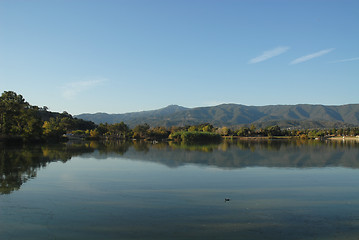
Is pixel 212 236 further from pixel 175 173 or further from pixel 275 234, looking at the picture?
pixel 175 173

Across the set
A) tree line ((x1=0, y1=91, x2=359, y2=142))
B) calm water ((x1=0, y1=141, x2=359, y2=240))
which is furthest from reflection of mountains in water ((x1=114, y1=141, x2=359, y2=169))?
tree line ((x1=0, y1=91, x2=359, y2=142))

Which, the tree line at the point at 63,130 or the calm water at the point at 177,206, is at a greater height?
the tree line at the point at 63,130

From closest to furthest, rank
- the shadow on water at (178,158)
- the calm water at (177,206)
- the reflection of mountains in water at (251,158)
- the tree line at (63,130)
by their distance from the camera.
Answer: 1. the calm water at (177,206)
2. the shadow on water at (178,158)
3. the reflection of mountains in water at (251,158)
4. the tree line at (63,130)

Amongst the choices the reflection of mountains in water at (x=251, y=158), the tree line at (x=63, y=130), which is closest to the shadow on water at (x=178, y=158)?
the reflection of mountains in water at (x=251, y=158)

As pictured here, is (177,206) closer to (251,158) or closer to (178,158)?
(178,158)

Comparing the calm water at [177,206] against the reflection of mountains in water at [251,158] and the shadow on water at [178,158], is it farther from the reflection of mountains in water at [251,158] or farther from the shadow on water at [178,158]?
the reflection of mountains in water at [251,158]

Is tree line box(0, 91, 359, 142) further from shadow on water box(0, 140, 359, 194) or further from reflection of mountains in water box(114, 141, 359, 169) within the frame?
reflection of mountains in water box(114, 141, 359, 169)

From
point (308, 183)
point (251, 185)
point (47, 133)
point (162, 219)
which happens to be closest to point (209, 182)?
point (251, 185)

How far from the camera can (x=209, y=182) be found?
16.5 m

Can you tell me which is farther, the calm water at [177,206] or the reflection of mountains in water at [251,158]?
the reflection of mountains in water at [251,158]

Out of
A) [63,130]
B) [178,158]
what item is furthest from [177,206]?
[63,130]

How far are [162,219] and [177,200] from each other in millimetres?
2592

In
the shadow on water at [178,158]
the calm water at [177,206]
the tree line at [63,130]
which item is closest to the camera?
the calm water at [177,206]

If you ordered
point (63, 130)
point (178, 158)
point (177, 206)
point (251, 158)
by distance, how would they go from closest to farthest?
point (177, 206) → point (178, 158) → point (251, 158) → point (63, 130)
